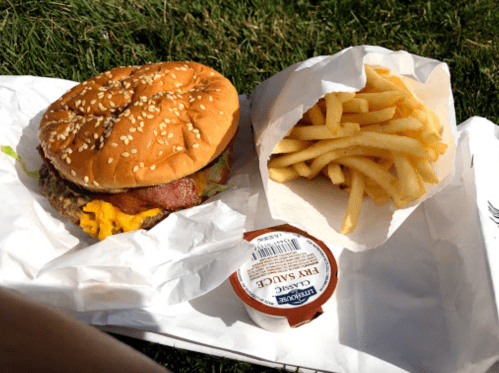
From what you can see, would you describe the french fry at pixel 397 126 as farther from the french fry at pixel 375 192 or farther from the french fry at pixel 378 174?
the french fry at pixel 375 192

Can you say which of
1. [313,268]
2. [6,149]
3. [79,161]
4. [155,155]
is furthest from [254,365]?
[6,149]

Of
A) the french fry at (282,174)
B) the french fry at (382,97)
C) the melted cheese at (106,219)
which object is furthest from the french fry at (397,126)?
the melted cheese at (106,219)

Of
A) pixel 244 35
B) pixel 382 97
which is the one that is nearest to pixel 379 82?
pixel 382 97

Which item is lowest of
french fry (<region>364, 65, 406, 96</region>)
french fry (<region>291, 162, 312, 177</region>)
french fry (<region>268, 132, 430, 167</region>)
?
french fry (<region>291, 162, 312, 177</region>)

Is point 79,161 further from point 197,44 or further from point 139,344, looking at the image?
point 197,44

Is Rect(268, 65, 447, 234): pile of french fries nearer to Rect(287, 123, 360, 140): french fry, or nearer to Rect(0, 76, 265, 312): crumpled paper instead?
Rect(287, 123, 360, 140): french fry

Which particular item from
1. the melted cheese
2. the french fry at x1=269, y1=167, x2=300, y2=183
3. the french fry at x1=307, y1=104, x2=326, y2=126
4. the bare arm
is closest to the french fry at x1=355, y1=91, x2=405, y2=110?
the french fry at x1=307, y1=104, x2=326, y2=126
